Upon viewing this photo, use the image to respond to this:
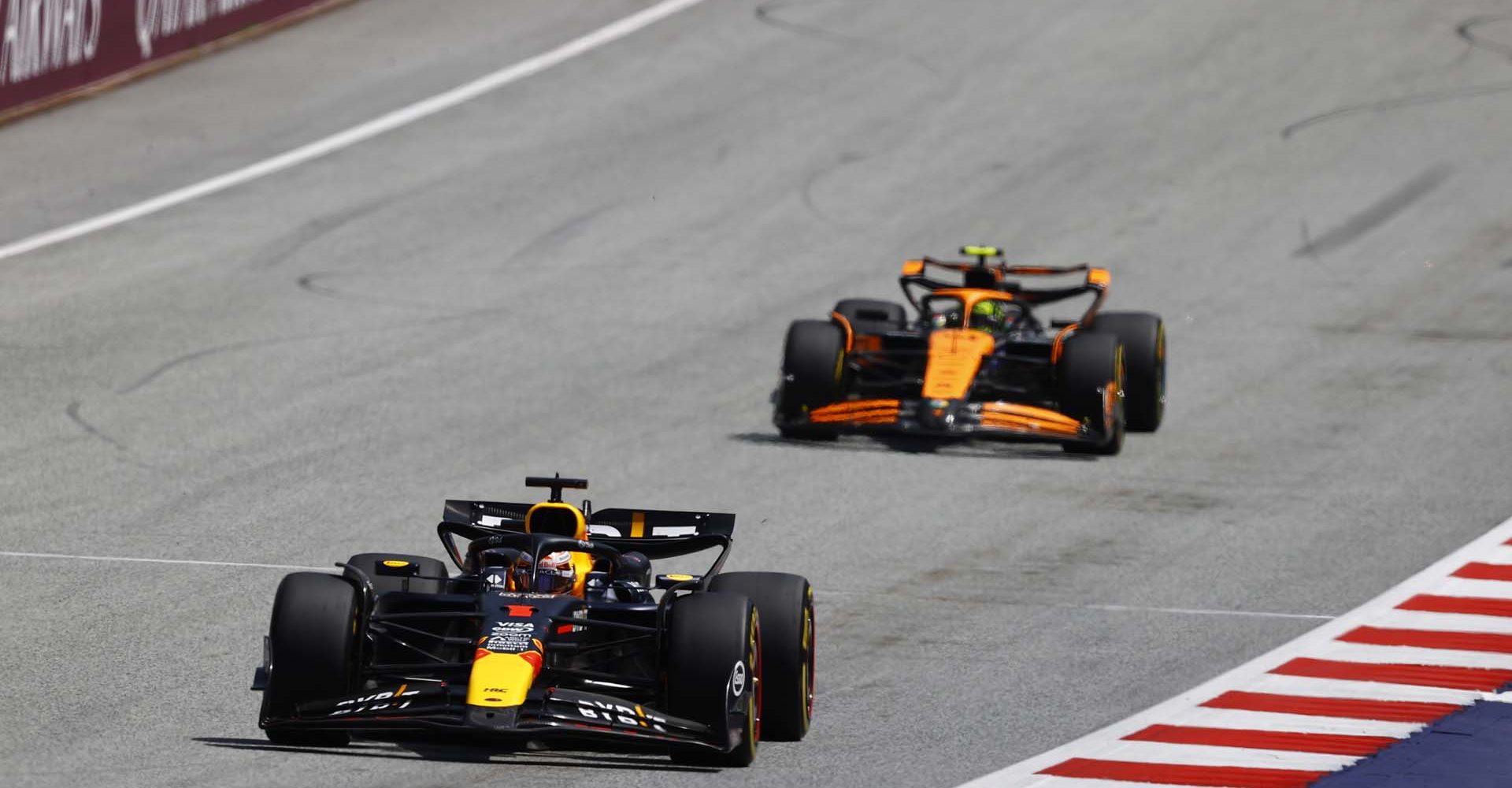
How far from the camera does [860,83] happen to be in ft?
107

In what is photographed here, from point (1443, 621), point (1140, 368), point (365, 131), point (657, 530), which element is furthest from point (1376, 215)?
point (657, 530)

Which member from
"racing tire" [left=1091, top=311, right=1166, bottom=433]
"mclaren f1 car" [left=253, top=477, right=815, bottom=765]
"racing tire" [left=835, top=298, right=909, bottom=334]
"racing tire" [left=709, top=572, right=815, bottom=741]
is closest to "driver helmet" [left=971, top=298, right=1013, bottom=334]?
"racing tire" [left=835, top=298, right=909, bottom=334]

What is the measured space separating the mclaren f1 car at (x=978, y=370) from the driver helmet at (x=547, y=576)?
757cm

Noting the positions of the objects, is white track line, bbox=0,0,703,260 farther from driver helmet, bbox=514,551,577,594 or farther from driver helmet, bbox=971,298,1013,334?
driver helmet, bbox=514,551,577,594

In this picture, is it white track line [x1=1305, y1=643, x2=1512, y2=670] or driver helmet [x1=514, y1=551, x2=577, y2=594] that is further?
white track line [x1=1305, y1=643, x2=1512, y2=670]

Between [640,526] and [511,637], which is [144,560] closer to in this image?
[640,526]

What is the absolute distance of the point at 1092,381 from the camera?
18422mm

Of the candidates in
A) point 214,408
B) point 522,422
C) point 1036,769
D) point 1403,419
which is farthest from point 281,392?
point 1036,769

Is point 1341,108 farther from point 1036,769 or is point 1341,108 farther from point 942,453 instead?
point 1036,769

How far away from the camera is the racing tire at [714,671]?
1011cm

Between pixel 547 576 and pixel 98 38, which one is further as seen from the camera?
pixel 98 38

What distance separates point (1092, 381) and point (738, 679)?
8.73 m

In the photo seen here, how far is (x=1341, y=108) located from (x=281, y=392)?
16.9m

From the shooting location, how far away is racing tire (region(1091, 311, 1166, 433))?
19469 mm
